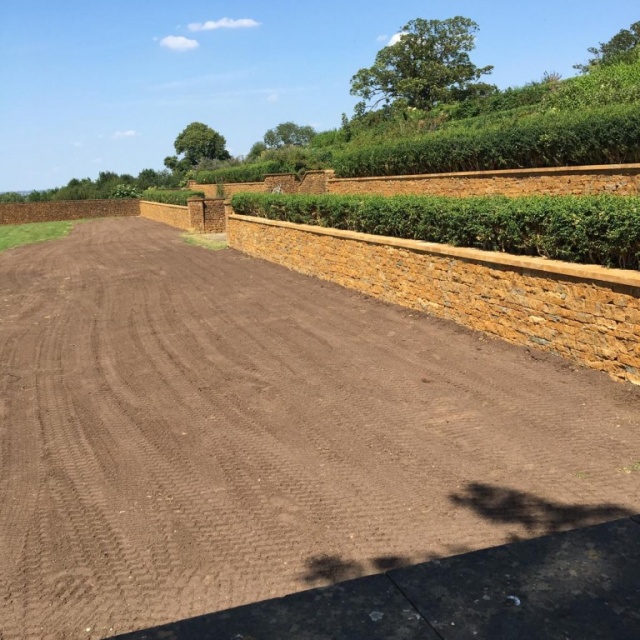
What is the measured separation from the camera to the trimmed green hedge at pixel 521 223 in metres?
6.93

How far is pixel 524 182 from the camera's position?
564 inches

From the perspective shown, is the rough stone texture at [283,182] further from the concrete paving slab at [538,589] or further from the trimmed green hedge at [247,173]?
the concrete paving slab at [538,589]

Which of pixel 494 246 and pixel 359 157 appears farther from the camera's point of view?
pixel 359 157

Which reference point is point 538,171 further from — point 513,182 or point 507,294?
point 507,294

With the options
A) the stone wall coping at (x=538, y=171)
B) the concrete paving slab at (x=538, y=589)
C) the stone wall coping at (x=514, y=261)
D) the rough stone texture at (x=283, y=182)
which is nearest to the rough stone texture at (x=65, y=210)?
the rough stone texture at (x=283, y=182)

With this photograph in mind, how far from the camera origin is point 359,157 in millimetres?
21875

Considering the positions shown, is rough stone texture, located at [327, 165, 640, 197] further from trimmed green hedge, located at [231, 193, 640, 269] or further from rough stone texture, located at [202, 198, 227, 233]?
rough stone texture, located at [202, 198, 227, 233]

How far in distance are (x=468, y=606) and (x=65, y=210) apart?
162ft

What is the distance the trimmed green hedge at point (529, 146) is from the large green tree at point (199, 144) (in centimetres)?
7936

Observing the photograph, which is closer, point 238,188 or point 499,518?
point 499,518

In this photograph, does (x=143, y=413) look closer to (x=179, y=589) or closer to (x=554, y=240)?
(x=179, y=589)

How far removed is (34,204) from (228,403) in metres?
45.1

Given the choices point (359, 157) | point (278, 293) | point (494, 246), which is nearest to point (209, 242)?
point (359, 157)

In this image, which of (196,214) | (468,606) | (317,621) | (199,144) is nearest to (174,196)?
(196,214)
